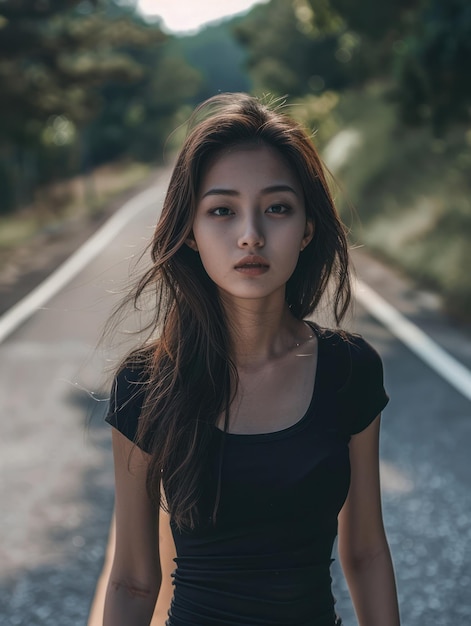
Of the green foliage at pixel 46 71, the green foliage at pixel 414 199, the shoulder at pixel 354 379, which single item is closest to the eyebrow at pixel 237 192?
the shoulder at pixel 354 379

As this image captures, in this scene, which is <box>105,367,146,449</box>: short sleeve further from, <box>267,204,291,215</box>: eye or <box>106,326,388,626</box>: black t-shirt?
<box>267,204,291,215</box>: eye

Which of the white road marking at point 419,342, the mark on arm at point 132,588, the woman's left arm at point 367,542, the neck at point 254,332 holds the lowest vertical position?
the mark on arm at point 132,588

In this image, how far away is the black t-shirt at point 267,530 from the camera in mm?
2209

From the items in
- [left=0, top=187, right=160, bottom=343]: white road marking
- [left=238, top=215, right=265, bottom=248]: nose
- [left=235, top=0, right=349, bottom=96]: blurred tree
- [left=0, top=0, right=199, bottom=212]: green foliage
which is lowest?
[left=238, top=215, right=265, bottom=248]: nose

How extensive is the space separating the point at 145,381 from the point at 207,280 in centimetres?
32

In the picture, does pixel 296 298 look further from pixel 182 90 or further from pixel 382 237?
pixel 182 90

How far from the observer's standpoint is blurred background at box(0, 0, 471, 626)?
5332 millimetres

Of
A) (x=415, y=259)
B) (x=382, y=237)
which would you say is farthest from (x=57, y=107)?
(x=415, y=259)

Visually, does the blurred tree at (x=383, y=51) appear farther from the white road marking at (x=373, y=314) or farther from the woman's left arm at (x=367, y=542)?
the woman's left arm at (x=367, y=542)

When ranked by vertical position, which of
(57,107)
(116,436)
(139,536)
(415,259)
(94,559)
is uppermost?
(57,107)

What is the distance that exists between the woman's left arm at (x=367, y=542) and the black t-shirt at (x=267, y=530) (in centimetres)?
9

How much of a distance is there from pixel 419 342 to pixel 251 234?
327 inches

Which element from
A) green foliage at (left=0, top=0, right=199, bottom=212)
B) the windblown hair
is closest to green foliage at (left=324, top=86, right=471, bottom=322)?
green foliage at (left=0, top=0, right=199, bottom=212)

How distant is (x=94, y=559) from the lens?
5.28 m
